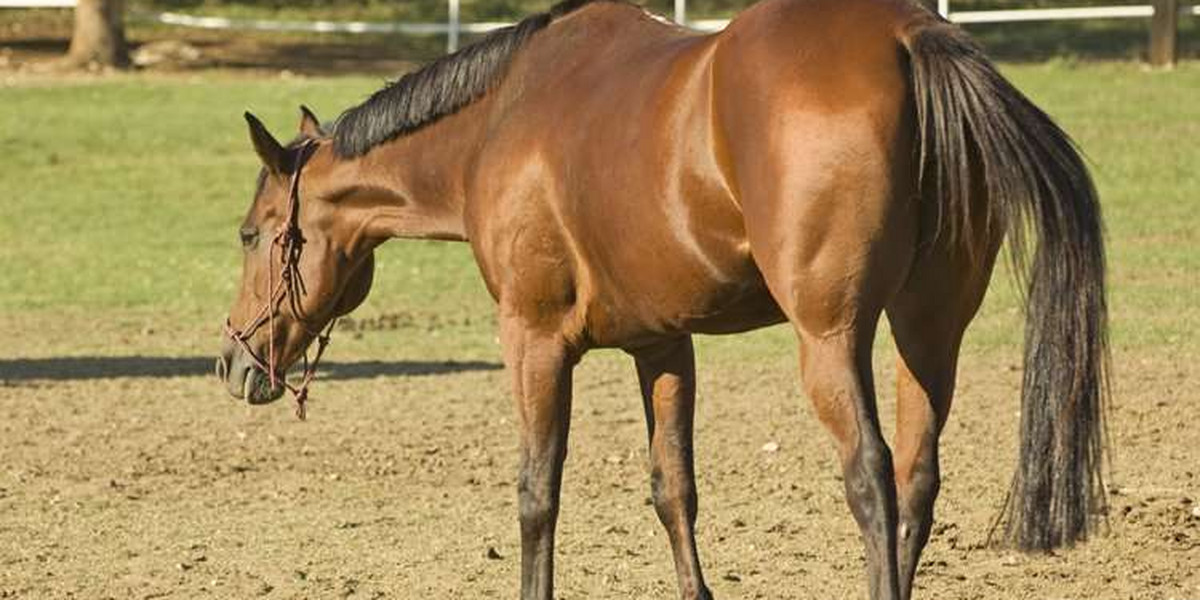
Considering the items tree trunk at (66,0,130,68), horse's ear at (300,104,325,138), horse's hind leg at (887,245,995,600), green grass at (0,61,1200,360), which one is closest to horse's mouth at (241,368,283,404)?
horse's ear at (300,104,325,138)

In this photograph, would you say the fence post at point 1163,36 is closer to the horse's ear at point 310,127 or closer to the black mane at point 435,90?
the horse's ear at point 310,127

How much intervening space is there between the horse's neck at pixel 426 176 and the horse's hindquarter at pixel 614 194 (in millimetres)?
223

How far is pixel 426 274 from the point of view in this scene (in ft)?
51.1

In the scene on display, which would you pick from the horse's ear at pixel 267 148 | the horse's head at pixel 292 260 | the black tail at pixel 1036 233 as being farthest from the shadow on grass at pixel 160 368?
the black tail at pixel 1036 233

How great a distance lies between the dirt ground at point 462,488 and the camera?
7461 millimetres

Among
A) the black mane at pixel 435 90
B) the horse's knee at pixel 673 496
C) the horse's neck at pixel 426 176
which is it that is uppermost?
the black mane at pixel 435 90

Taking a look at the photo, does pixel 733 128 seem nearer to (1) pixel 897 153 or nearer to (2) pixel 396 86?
(1) pixel 897 153

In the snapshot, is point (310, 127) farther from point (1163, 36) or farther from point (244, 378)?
point (1163, 36)

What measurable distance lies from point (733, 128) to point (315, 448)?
489 cm

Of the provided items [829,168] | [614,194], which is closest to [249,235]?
[614,194]

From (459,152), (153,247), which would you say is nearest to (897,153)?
(459,152)

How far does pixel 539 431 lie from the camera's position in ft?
21.5

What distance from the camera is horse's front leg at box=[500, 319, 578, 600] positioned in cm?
647

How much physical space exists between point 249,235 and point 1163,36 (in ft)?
57.3
